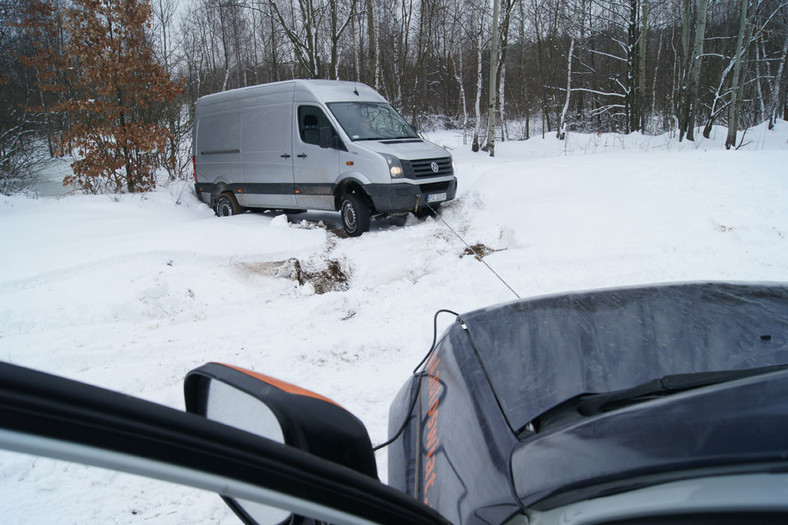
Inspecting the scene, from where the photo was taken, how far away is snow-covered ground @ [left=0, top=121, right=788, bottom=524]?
3812 millimetres

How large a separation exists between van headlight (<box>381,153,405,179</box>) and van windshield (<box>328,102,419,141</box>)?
0.84m

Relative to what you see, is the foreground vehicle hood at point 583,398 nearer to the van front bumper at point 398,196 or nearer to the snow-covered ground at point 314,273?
the snow-covered ground at point 314,273

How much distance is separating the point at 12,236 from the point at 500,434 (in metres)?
8.41

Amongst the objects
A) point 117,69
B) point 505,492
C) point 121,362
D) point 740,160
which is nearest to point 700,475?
point 505,492

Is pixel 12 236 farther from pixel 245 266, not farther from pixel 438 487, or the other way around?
pixel 438 487

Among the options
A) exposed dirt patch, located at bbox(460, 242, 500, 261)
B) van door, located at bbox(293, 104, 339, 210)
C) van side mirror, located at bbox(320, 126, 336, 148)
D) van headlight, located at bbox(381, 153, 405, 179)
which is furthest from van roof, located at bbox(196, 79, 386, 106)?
exposed dirt patch, located at bbox(460, 242, 500, 261)

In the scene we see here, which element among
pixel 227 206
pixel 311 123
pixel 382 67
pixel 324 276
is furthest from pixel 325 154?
pixel 382 67

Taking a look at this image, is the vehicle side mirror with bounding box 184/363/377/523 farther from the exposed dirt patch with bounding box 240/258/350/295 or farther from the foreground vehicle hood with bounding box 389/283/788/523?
the exposed dirt patch with bounding box 240/258/350/295

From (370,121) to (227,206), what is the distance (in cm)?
405

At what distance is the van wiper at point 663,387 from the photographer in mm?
1591

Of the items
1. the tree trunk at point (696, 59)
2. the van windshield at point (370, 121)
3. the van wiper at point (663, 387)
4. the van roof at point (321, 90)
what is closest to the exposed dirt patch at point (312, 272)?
the van windshield at point (370, 121)

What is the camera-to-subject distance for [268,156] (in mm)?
10086

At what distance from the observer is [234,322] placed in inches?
210

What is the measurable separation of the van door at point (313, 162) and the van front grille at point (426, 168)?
1368 mm
